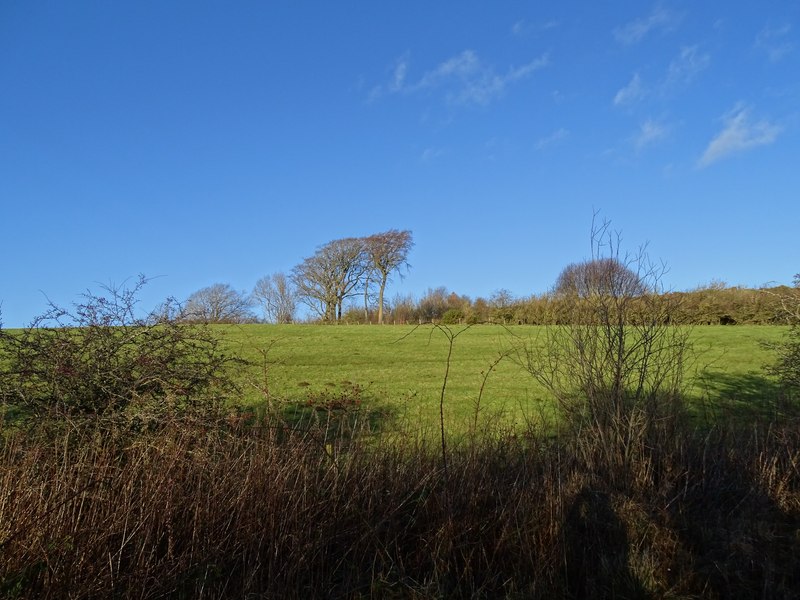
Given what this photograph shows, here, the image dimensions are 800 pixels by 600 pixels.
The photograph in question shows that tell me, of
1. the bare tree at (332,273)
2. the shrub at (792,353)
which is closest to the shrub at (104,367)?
the shrub at (792,353)

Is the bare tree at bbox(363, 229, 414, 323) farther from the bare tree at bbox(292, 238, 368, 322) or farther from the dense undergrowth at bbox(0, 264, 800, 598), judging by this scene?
the dense undergrowth at bbox(0, 264, 800, 598)

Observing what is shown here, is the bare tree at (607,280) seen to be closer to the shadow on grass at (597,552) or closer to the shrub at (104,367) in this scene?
the shadow on grass at (597,552)

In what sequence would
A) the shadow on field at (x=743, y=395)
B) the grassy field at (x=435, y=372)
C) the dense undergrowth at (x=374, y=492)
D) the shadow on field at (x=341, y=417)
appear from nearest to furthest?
the dense undergrowth at (x=374, y=492) → the shadow on field at (x=341, y=417) → the shadow on field at (x=743, y=395) → the grassy field at (x=435, y=372)

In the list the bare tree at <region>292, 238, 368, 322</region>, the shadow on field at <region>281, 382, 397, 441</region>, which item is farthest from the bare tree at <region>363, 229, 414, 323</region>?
the shadow on field at <region>281, 382, 397, 441</region>

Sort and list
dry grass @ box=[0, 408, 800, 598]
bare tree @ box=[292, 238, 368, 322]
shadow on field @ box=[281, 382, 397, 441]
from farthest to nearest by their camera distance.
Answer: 1. bare tree @ box=[292, 238, 368, 322]
2. shadow on field @ box=[281, 382, 397, 441]
3. dry grass @ box=[0, 408, 800, 598]

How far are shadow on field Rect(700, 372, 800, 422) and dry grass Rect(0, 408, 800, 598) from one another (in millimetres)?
3815

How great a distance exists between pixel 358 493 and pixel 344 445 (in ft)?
2.89

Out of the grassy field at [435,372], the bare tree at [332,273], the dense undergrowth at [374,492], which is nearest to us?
the dense undergrowth at [374,492]

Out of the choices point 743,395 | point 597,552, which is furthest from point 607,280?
point 743,395

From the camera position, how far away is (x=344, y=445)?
18.1 feet

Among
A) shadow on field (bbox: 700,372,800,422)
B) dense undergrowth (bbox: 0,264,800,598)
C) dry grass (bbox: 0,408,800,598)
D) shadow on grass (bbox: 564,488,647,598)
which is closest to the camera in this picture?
dry grass (bbox: 0,408,800,598)

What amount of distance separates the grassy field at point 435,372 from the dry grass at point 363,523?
1.87 meters

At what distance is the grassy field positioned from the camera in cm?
1073

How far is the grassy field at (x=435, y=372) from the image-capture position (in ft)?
35.2
